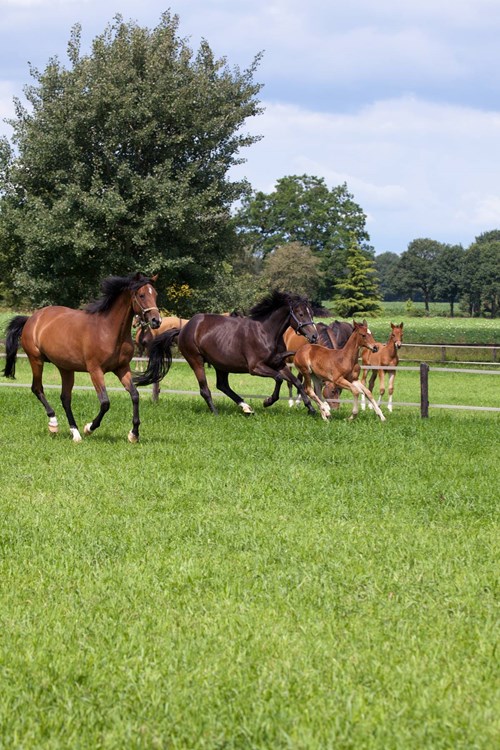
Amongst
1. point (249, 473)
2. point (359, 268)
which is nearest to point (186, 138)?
point (249, 473)

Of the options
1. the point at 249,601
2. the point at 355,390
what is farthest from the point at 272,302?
the point at 249,601

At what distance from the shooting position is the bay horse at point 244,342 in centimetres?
1541

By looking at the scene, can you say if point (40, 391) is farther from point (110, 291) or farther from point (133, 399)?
point (133, 399)

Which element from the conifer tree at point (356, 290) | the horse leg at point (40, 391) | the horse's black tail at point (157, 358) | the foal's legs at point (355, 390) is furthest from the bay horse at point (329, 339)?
the conifer tree at point (356, 290)

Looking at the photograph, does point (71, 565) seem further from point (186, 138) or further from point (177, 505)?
point (186, 138)

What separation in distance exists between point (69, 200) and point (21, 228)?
2.53m

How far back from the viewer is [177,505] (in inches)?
318

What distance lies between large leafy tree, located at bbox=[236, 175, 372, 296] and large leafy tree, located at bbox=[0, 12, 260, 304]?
63671 mm

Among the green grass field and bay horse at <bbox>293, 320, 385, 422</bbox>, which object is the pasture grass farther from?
bay horse at <bbox>293, 320, 385, 422</bbox>

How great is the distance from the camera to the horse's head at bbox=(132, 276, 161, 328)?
11633 millimetres

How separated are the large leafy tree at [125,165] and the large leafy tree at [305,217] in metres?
63.7

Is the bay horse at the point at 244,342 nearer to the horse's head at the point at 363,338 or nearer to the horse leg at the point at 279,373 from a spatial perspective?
the horse leg at the point at 279,373

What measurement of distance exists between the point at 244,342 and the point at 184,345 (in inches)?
59.9

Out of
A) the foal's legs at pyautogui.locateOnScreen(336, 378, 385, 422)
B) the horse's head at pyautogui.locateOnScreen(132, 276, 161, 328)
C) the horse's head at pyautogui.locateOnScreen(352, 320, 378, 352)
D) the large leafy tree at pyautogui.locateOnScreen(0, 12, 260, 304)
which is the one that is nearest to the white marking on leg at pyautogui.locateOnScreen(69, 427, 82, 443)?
the horse's head at pyautogui.locateOnScreen(132, 276, 161, 328)
